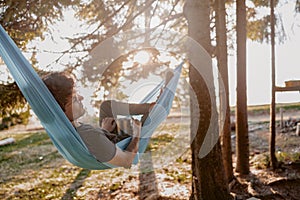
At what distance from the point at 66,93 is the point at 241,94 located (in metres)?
2.15

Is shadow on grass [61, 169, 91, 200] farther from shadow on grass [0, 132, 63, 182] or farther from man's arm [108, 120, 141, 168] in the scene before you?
man's arm [108, 120, 141, 168]

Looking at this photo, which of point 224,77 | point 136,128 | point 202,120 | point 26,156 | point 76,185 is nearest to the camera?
Answer: point 136,128

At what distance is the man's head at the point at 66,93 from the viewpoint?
1543 millimetres

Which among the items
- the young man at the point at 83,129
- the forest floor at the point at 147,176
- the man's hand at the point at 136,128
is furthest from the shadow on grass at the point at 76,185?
the young man at the point at 83,129

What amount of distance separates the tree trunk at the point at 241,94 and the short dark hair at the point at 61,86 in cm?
212

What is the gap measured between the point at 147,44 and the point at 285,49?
154 centimetres

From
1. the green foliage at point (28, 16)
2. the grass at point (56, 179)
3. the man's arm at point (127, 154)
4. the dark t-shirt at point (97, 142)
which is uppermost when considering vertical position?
the green foliage at point (28, 16)

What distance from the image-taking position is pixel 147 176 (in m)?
3.94

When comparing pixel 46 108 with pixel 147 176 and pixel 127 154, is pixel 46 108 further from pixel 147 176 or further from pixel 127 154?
pixel 147 176

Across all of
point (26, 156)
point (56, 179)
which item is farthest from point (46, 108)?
point (26, 156)

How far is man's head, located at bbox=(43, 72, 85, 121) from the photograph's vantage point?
154 centimetres

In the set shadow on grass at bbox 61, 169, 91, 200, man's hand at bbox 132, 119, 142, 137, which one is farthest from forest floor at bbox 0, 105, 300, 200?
man's hand at bbox 132, 119, 142, 137

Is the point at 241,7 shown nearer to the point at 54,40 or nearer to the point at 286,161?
the point at 286,161

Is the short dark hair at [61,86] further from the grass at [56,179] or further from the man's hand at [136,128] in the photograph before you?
the grass at [56,179]
